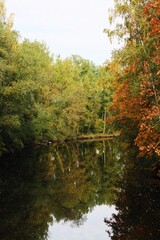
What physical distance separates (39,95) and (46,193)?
35116 millimetres

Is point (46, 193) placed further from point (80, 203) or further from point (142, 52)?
point (142, 52)

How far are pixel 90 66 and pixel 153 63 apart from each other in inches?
3877

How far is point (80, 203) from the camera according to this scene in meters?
21.4

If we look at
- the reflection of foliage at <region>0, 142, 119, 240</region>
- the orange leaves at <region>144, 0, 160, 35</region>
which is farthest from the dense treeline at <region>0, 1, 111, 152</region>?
the orange leaves at <region>144, 0, 160, 35</region>

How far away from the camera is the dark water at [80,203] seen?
610 inches

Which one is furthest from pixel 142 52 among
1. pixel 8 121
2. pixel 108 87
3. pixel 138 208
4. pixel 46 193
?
pixel 108 87

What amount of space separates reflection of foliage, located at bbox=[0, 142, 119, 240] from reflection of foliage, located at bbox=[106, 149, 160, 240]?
54.4 inches

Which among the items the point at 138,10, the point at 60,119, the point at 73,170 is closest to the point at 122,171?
the point at 73,170

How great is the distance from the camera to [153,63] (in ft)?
66.2

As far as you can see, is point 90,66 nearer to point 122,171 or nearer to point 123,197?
point 122,171

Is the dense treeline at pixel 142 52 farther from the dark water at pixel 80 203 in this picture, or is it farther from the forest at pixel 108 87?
the dark water at pixel 80 203

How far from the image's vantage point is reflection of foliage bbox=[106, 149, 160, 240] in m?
14.5

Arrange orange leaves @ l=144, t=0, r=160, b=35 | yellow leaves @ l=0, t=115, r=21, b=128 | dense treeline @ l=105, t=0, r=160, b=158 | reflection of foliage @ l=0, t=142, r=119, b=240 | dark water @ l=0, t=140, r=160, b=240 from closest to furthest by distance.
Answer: dark water @ l=0, t=140, r=160, b=240 < reflection of foliage @ l=0, t=142, r=119, b=240 < orange leaves @ l=144, t=0, r=160, b=35 < dense treeline @ l=105, t=0, r=160, b=158 < yellow leaves @ l=0, t=115, r=21, b=128

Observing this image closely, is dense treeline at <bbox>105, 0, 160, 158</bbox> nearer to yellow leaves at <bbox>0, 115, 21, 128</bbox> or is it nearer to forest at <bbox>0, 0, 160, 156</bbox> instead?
forest at <bbox>0, 0, 160, 156</bbox>
